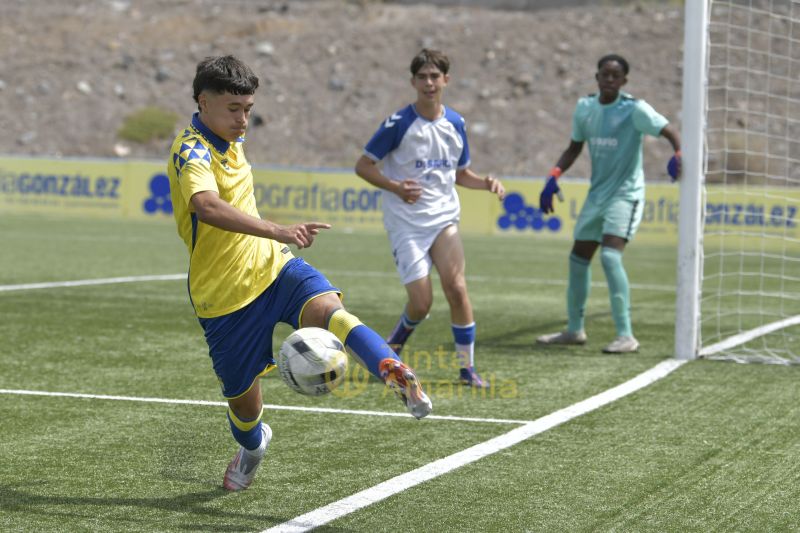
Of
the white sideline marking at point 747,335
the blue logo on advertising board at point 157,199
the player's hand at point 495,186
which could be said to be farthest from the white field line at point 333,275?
the blue logo on advertising board at point 157,199

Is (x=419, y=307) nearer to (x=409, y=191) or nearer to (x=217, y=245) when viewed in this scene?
(x=409, y=191)

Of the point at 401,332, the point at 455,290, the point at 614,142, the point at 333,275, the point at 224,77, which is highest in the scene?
the point at 224,77

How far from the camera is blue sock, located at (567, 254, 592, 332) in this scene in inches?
394

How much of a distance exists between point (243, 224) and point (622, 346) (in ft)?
17.6

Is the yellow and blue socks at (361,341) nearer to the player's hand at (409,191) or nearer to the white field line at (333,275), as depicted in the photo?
the player's hand at (409,191)

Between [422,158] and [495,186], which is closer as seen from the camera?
[495,186]

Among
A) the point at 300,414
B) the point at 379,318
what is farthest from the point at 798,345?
the point at 300,414

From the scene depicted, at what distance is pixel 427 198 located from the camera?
8.08 metres

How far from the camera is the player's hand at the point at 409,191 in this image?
7.73m

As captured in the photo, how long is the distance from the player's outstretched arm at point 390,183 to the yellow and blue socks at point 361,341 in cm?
293

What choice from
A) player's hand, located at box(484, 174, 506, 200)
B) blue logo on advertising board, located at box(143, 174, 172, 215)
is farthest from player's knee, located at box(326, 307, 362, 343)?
blue logo on advertising board, located at box(143, 174, 172, 215)

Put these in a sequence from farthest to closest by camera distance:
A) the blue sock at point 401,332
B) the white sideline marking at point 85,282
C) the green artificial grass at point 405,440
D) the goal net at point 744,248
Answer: the white sideline marking at point 85,282 < the goal net at point 744,248 < the blue sock at point 401,332 < the green artificial grass at point 405,440

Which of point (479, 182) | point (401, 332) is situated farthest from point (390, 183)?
point (401, 332)

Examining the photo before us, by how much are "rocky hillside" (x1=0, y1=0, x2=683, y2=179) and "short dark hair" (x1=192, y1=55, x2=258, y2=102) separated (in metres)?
34.0
